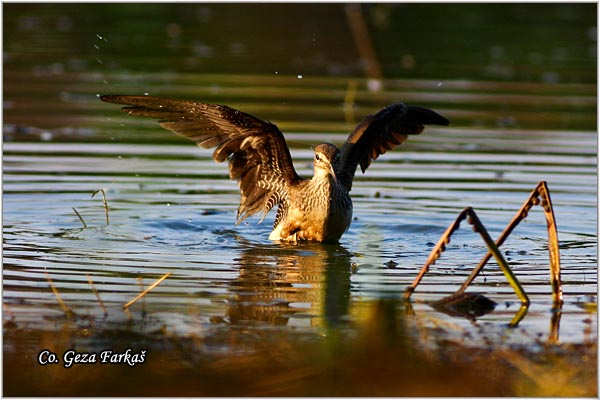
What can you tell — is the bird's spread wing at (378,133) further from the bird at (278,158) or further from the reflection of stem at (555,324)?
the reflection of stem at (555,324)

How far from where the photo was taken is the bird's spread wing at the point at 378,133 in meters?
9.14

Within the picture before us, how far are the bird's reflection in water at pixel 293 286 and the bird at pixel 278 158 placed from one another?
0.28 m

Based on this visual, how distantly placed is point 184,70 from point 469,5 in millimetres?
9939

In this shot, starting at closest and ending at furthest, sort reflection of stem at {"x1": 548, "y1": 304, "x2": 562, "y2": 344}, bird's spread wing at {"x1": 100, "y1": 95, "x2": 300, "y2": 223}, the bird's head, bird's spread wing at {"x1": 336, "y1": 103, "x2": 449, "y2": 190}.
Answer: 1. reflection of stem at {"x1": 548, "y1": 304, "x2": 562, "y2": 344}
2. bird's spread wing at {"x1": 100, "y1": 95, "x2": 300, "y2": 223}
3. the bird's head
4. bird's spread wing at {"x1": 336, "y1": 103, "x2": 449, "y2": 190}

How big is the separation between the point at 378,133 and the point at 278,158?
1089 millimetres

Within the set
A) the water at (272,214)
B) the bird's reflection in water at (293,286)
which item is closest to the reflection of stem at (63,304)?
the water at (272,214)

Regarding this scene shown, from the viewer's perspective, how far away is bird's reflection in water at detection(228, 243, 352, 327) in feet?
20.6

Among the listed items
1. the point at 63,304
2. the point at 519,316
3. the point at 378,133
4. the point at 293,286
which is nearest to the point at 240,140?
the point at 378,133

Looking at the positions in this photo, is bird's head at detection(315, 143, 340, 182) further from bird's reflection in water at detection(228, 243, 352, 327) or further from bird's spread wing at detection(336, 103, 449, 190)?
bird's reflection in water at detection(228, 243, 352, 327)

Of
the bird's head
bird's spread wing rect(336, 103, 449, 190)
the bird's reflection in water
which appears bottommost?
the bird's reflection in water

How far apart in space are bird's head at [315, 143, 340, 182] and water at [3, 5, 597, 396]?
25.0 inches

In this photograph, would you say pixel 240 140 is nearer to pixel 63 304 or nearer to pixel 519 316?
pixel 63 304

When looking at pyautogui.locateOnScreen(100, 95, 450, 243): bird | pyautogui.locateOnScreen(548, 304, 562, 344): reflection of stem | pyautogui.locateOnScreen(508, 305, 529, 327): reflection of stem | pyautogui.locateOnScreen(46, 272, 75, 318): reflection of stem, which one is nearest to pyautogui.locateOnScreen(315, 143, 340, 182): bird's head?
pyautogui.locateOnScreen(100, 95, 450, 243): bird

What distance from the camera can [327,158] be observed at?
8.56 m
